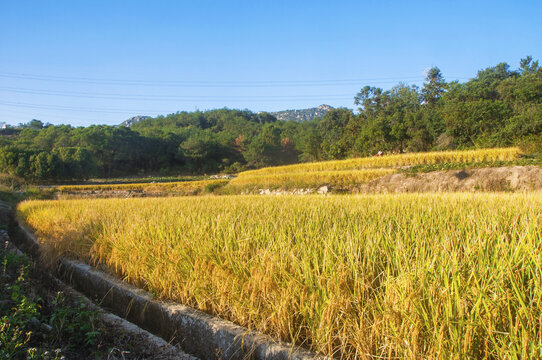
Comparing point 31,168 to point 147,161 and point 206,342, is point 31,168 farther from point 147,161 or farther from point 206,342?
point 206,342

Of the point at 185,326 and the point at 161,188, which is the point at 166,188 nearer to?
the point at 161,188

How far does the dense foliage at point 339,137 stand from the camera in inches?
973

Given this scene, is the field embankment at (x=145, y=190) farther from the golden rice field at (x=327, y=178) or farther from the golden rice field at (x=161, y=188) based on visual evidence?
the golden rice field at (x=327, y=178)

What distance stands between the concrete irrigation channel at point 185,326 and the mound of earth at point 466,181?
6.69 meters

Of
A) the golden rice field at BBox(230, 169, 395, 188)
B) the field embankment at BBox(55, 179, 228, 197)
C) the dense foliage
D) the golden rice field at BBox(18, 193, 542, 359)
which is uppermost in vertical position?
the dense foliage

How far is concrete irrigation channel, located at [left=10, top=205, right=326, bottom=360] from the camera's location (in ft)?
4.63

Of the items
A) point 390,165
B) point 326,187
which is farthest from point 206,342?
point 390,165

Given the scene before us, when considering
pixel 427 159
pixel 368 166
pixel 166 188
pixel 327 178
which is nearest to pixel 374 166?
pixel 368 166

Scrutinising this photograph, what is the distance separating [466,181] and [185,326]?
403 inches

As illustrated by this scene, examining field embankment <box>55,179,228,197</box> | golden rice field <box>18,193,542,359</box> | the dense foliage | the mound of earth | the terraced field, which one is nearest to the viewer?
golden rice field <box>18,193,542,359</box>

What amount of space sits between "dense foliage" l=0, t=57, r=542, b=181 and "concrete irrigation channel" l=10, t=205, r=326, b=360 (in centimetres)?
1588

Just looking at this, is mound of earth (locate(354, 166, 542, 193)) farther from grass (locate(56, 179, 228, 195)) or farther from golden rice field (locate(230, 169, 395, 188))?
grass (locate(56, 179, 228, 195))

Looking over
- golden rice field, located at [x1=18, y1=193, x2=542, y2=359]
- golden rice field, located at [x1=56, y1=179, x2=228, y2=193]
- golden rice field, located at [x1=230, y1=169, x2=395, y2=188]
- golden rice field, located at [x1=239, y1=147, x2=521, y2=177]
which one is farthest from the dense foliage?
golden rice field, located at [x1=18, y1=193, x2=542, y2=359]

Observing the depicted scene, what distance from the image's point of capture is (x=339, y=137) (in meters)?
44.2
